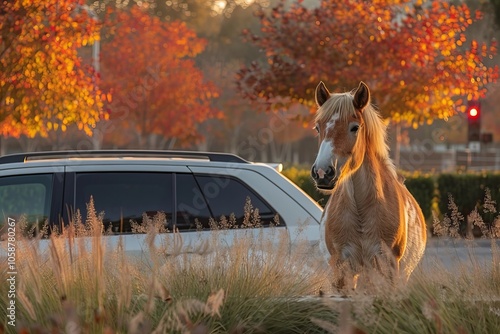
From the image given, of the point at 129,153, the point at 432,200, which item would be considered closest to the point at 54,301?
the point at 129,153

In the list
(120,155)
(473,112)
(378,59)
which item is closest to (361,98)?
(120,155)

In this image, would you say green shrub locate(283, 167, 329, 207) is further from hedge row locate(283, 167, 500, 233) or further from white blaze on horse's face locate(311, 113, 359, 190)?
white blaze on horse's face locate(311, 113, 359, 190)

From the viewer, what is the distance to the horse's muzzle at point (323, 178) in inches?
310

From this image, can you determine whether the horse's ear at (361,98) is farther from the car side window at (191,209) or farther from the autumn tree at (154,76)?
the autumn tree at (154,76)

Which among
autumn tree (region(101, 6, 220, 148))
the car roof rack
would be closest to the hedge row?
the car roof rack

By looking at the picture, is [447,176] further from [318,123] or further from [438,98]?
[318,123]

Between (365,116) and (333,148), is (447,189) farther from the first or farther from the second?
(333,148)

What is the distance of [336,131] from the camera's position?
27.2 ft

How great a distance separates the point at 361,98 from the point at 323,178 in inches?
36.9

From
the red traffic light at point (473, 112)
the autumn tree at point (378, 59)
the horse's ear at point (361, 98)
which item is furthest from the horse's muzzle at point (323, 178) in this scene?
the red traffic light at point (473, 112)

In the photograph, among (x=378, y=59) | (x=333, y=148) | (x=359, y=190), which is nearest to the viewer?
(x=333, y=148)

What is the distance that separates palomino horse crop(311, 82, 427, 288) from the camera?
8.22m

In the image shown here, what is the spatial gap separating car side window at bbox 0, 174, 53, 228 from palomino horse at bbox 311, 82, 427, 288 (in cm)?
218

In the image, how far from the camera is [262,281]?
22.3ft
